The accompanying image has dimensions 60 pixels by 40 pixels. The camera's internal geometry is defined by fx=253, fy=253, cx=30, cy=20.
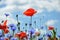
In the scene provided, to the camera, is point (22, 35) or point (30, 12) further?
point (22, 35)

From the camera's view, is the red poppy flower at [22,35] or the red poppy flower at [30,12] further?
the red poppy flower at [22,35]

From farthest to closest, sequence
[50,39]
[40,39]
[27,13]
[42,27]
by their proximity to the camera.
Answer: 1. [42,27]
2. [40,39]
3. [50,39]
4. [27,13]

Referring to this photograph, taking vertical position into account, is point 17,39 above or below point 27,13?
below

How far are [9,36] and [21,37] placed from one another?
1.24 feet

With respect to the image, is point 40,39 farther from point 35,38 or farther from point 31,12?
point 31,12

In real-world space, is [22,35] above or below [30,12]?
below

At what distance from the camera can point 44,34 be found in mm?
4332

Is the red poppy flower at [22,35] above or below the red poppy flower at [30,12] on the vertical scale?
below

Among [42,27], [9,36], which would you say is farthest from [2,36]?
[42,27]

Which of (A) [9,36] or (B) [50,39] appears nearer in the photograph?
(B) [50,39]

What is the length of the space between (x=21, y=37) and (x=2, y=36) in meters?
0.37

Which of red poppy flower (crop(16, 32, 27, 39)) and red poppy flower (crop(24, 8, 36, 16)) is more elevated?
red poppy flower (crop(24, 8, 36, 16))

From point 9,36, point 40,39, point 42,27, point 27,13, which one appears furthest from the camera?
point 42,27

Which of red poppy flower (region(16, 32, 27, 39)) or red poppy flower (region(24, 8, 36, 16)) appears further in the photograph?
red poppy flower (region(16, 32, 27, 39))
